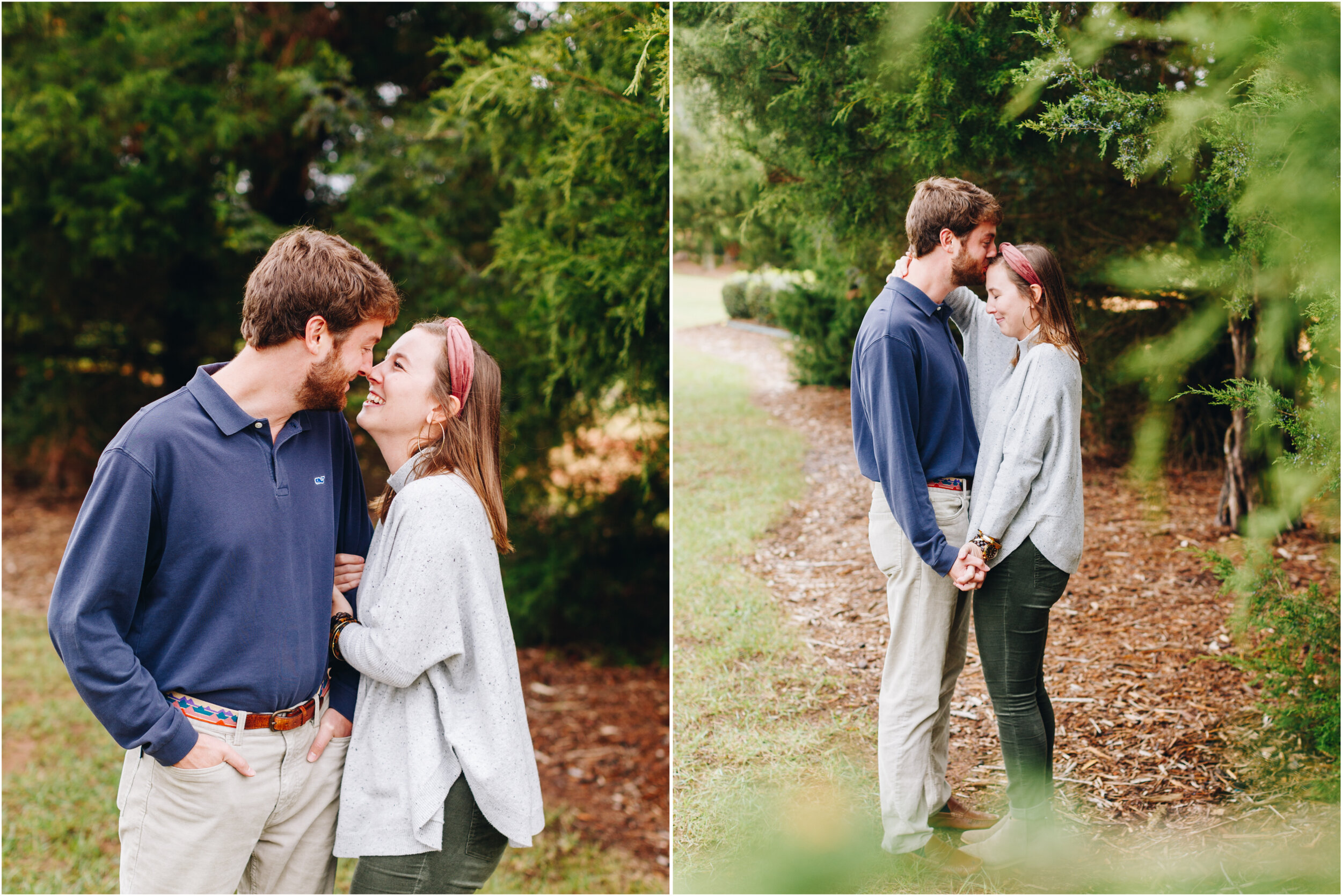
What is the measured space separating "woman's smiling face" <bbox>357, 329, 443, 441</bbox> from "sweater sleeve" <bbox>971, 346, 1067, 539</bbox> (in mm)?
1429

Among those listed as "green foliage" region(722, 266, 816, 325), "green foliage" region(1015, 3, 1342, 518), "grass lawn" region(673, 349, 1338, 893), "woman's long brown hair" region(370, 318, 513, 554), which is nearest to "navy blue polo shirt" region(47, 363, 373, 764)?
"woman's long brown hair" region(370, 318, 513, 554)

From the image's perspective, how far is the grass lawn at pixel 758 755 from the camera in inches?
102

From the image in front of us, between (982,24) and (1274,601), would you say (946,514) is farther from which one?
(982,24)

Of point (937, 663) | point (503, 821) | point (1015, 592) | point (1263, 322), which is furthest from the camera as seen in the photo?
point (1263, 322)

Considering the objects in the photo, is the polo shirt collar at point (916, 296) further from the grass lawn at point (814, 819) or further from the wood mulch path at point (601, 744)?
the wood mulch path at point (601, 744)

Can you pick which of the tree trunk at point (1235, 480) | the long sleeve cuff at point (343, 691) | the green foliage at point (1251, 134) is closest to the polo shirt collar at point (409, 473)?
the long sleeve cuff at point (343, 691)

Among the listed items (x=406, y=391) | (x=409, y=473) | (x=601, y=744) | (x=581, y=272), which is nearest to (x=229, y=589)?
(x=409, y=473)

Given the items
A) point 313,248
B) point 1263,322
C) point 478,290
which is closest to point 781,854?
point 313,248

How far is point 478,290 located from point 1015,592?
12.6ft

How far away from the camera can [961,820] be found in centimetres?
266

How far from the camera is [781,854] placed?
2.63 meters

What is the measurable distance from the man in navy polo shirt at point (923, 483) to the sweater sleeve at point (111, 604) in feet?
5.72

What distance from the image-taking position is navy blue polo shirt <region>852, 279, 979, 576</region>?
7.68 ft

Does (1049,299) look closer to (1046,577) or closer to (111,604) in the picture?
(1046,577)
